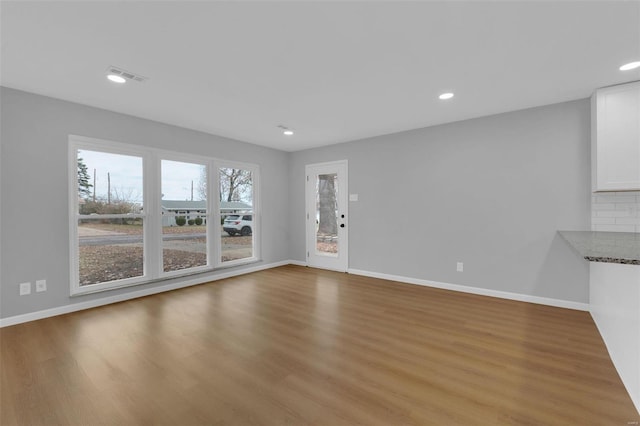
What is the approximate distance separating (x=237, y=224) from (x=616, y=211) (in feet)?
18.0

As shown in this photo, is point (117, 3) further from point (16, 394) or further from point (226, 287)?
point (226, 287)

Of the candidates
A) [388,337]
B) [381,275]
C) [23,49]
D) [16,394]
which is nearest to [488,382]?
[388,337]

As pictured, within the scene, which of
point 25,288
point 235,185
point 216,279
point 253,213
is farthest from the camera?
point 253,213

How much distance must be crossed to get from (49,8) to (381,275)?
16.2 ft

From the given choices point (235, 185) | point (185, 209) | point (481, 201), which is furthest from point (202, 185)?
point (481, 201)

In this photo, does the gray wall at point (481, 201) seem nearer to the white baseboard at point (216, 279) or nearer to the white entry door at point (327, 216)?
the white baseboard at point (216, 279)

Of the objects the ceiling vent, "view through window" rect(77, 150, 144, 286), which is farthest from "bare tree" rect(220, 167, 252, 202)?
the ceiling vent

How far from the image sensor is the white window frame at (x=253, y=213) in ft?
16.3

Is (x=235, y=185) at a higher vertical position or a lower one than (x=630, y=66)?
lower

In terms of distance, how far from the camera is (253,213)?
570 centimetres

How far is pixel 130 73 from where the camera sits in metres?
2.70

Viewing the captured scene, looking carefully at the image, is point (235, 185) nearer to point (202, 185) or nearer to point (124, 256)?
point (202, 185)

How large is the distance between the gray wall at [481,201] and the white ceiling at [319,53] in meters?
0.50

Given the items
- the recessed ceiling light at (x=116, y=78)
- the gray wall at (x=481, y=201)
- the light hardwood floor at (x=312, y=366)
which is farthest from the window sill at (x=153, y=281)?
the recessed ceiling light at (x=116, y=78)
